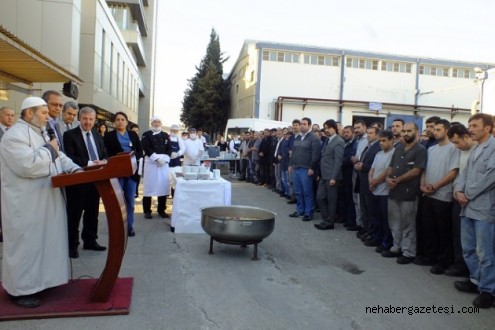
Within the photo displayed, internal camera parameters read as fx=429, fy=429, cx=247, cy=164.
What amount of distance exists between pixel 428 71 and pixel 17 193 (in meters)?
36.4

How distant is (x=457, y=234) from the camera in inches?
216

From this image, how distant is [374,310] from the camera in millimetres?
4422

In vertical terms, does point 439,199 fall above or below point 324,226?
above

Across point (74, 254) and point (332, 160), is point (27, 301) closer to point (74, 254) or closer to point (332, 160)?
point (74, 254)

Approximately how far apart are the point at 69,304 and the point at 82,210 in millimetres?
2108

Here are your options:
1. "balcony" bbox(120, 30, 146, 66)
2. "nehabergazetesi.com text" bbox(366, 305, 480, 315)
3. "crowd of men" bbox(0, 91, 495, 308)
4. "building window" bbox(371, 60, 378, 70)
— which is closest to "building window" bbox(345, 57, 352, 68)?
"building window" bbox(371, 60, 378, 70)

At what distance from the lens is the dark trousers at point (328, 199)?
8.19 metres

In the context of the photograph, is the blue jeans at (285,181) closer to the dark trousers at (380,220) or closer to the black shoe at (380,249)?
the dark trousers at (380,220)

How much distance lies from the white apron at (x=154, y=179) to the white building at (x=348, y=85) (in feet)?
74.5

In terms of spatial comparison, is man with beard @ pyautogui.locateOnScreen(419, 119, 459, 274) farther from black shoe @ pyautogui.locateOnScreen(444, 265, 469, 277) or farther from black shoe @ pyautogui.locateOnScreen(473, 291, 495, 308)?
black shoe @ pyautogui.locateOnScreen(473, 291, 495, 308)

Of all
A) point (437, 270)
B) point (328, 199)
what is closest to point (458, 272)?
point (437, 270)

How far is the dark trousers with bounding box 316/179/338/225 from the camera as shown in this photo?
8.19m

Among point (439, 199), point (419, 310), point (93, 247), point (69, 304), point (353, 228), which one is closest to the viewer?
point (69, 304)

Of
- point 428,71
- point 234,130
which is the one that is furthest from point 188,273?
point 428,71
